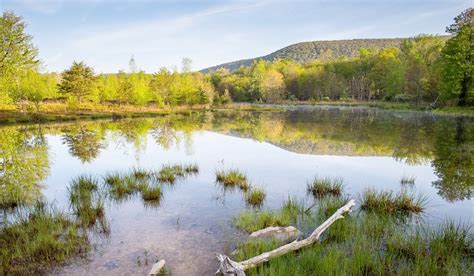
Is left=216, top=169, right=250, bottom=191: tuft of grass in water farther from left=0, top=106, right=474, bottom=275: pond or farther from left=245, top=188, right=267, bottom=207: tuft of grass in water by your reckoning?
left=245, top=188, right=267, bottom=207: tuft of grass in water

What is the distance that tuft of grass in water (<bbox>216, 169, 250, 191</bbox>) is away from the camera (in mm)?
11766

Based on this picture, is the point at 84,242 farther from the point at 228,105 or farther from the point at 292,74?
the point at 292,74

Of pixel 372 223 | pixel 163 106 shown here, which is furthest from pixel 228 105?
pixel 372 223

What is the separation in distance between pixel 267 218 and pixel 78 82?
173ft

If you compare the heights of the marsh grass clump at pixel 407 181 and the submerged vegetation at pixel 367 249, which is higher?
the submerged vegetation at pixel 367 249

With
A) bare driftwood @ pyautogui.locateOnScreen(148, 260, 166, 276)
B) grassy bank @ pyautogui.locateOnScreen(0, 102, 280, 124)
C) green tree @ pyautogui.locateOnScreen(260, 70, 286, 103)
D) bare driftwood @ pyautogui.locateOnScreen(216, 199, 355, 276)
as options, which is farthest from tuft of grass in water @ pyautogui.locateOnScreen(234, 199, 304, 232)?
green tree @ pyautogui.locateOnScreen(260, 70, 286, 103)

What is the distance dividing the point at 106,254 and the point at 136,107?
5572cm

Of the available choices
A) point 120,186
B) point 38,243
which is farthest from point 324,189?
point 38,243

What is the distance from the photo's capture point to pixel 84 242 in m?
7.00

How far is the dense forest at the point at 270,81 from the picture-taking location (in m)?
41.8

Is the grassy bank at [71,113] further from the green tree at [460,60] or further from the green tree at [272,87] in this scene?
the green tree at [460,60]

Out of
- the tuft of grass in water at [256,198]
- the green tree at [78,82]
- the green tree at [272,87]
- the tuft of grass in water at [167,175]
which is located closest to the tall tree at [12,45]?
the green tree at [78,82]

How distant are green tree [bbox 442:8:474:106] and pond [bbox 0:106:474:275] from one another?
2416cm

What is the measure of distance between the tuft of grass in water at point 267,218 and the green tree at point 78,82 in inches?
2041
